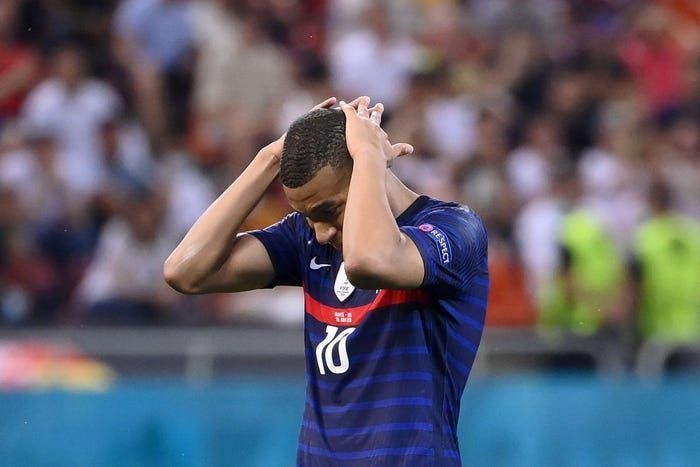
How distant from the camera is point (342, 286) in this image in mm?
4469

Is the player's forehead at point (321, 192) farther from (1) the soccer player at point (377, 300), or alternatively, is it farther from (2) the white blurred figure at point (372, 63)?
(2) the white blurred figure at point (372, 63)

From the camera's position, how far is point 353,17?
13.3 meters

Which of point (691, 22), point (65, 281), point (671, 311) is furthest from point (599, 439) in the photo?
point (691, 22)

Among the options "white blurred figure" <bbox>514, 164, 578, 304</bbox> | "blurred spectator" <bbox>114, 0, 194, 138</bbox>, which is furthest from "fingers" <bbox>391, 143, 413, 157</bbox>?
"blurred spectator" <bbox>114, 0, 194, 138</bbox>

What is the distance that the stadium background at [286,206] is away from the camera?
876cm

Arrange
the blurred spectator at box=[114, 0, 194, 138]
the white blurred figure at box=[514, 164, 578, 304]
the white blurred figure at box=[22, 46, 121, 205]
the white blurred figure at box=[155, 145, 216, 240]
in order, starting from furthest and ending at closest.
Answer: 1. the blurred spectator at box=[114, 0, 194, 138]
2. the white blurred figure at box=[22, 46, 121, 205]
3. the white blurred figure at box=[155, 145, 216, 240]
4. the white blurred figure at box=[514, 164, 578, 304]

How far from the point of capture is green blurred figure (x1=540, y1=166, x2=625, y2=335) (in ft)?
35.5

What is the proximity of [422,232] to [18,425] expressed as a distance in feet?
14.9

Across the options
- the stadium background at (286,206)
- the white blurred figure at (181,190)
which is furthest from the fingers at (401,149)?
the white blurred figure at (181,190)

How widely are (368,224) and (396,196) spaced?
1.37ft

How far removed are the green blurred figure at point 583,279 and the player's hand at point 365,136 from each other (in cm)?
640

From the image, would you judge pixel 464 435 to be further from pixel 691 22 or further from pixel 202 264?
pixel 691 22

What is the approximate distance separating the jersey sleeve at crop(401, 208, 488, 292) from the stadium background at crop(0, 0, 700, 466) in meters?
4.22

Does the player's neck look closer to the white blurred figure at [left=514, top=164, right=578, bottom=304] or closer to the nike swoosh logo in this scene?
the nike swoosh logo
